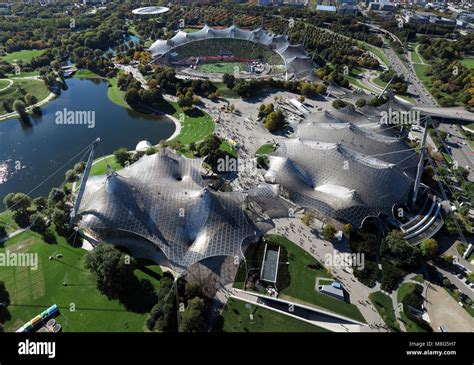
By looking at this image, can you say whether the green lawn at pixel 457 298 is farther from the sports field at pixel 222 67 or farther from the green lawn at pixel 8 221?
the sports field at pixel 222 67

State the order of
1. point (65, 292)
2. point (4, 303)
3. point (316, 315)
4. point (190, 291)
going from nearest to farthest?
point (4, 303) < point (190, 291) < point (316, 315) < point (65, 292)

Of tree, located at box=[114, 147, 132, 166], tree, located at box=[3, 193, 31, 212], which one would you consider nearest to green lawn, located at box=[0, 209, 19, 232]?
tree, located at box=[3, 193, 31, 212]

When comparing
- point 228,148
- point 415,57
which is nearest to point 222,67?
point 228,148

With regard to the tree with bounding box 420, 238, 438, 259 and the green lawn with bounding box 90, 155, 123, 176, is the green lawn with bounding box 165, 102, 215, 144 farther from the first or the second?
the tree with bounding box 420, 238, 438, 259

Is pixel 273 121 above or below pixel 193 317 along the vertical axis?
above

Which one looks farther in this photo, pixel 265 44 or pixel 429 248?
pixel 265 44

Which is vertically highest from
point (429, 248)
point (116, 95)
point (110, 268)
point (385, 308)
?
point (429, 248)

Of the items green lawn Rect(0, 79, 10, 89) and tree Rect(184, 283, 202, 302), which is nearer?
tree Rect(184, 283, 202, 302)

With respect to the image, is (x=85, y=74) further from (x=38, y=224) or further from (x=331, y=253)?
(x=331, y=253)
